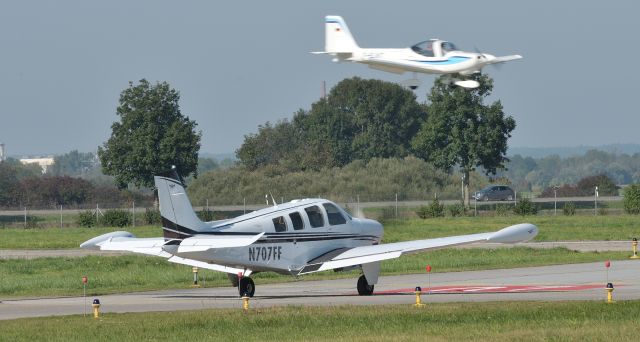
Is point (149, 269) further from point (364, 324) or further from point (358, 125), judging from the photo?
point (358, 125)

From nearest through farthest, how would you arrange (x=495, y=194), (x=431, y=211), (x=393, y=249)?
(x=393, y=249)
(x=431, y=211)
(x=495, y=194)

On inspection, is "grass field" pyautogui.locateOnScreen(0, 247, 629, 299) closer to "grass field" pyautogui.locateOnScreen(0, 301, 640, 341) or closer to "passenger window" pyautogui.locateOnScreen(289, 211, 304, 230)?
"passenger window" pyautogui.locateOnScreen(289, 211, 304, 230)

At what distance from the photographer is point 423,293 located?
33.0 m

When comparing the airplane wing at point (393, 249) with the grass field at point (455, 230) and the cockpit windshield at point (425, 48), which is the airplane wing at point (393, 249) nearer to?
the cockpit windshield at point (425, 48)

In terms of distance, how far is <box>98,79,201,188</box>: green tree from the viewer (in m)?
88.9

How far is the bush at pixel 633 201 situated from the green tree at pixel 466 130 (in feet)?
40.3

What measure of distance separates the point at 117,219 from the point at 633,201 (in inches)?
1205

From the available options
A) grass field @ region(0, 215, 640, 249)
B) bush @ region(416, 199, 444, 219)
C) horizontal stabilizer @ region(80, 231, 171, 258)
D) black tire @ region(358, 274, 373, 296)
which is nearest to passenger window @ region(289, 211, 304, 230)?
black tire @ region(358, 274, 373, 296)

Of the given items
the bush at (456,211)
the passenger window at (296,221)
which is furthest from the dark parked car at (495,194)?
the passenger window at (296,221)

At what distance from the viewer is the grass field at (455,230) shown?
6050 cm

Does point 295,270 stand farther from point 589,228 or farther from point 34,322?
point 589,228

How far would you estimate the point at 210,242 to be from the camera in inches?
1175

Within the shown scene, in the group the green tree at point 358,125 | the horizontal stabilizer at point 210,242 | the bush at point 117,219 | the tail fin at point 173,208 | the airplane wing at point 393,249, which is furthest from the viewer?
the green tree at point 358,125

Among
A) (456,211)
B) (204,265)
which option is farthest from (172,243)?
(456,211)
